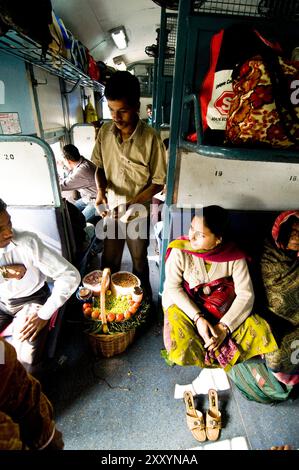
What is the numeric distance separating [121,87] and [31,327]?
6.64 ft

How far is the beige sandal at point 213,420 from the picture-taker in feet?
5.91

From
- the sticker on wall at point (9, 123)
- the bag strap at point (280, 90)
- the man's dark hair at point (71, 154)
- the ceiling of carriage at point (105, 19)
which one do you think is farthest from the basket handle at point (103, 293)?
the ceiling of carriage at point (105, 19)

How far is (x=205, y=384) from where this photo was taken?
7.23ft

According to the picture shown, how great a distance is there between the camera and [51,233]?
2316 mm

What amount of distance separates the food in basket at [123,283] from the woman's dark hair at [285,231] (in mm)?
1384

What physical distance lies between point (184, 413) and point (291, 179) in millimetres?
2242

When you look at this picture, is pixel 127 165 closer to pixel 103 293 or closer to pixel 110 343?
pixel 103 293

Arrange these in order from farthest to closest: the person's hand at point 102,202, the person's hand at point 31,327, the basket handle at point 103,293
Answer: the person's hand at point 102,202 < the basket handle at point 103,293 < the person's hand at point 31,327

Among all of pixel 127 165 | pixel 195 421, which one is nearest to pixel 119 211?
pixel 127 165

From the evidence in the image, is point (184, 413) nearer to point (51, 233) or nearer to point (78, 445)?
point (78, 445)

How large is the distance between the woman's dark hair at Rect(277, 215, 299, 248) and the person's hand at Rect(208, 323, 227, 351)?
0.83 metres

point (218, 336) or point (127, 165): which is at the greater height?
point (127, 165)

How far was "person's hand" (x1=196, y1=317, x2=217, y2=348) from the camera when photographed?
1770 mm

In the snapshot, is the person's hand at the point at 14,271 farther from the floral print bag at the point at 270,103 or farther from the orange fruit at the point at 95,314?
the floral print bag at the point at 270,103
